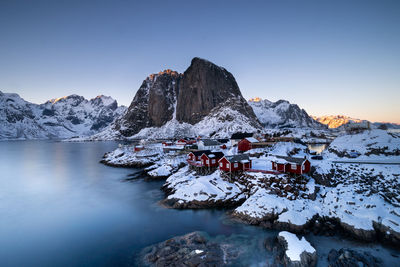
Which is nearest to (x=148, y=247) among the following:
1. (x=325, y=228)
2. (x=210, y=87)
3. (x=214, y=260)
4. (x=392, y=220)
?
(x=214, y=260)

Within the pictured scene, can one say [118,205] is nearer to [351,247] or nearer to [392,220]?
[351,247]

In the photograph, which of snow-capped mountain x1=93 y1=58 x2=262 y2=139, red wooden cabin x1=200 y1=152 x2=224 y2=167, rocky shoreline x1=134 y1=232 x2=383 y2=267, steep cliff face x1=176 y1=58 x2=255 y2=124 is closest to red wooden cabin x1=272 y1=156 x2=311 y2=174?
red wooden cabin x1=200 y1=152 x2=224 y2=167

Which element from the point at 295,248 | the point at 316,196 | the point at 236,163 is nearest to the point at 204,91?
the point at 236,163

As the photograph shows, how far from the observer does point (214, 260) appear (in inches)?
634

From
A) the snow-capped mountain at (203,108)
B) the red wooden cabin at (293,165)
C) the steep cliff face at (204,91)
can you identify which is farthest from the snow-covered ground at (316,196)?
the steep cliff face at (204,91)

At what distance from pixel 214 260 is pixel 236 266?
180cm

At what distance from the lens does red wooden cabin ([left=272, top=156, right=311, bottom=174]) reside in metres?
29.7

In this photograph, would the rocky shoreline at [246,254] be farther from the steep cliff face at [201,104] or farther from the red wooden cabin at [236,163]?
the steep cliff face at [201,104]

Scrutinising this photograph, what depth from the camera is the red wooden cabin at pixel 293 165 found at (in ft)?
97.6

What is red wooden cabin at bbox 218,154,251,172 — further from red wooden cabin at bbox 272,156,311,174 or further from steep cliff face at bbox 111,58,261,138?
steep cliff face at bbox 111,58,261,138

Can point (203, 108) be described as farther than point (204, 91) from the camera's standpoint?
No

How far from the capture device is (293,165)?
99.3 ft

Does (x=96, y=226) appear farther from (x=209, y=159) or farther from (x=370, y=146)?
(x=370, y=146)

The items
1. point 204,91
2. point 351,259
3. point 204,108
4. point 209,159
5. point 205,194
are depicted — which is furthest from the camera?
point 204,91
